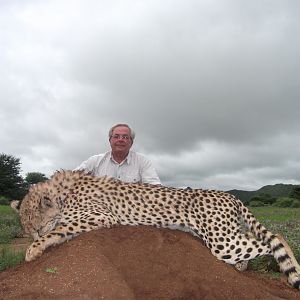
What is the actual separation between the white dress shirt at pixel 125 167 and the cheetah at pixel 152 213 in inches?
53.6

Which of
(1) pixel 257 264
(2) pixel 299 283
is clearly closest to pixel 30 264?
(2) pixel 299 283

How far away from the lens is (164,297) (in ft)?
15.4

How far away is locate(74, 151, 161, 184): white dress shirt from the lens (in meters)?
7.71

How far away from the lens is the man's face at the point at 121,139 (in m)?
7.37

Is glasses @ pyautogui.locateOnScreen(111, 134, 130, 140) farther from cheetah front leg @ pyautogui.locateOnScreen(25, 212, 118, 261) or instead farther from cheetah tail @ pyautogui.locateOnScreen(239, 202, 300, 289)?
cheetah tail @ pyautogui.locateOnScreen(239, 202, 300, 289)

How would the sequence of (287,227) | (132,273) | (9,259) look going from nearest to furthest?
1. (132,273)
2. (9,259)
3. (287,227)

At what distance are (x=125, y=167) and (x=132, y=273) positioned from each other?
119 inches

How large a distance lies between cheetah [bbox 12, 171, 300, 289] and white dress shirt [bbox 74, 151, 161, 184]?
4.47ft

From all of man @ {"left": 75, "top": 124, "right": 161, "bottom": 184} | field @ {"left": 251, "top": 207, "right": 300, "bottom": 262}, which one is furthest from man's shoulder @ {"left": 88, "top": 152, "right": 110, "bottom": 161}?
field @ {"left": 251, "top": 207, "right": 300, "bottom": 262}

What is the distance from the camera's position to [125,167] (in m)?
7.74

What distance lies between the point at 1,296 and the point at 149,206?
222cm

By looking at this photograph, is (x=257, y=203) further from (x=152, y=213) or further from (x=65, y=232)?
(x=65, y=232)

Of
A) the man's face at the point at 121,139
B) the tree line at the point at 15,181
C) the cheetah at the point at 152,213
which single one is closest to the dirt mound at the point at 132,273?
the cheetah at the point at 152,213

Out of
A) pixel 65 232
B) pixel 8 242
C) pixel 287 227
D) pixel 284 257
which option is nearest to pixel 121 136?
pixel 65 232
